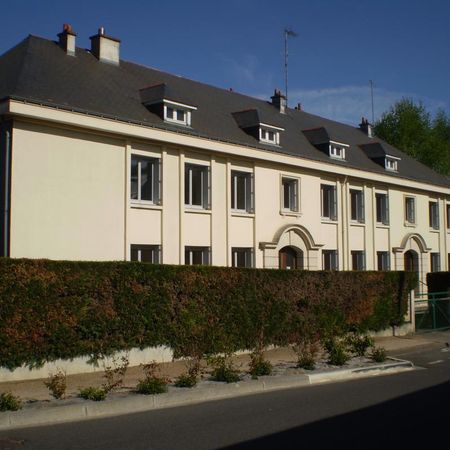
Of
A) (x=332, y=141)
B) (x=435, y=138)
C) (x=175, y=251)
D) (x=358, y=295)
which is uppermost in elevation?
(x=435, y=138)

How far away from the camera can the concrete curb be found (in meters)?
9.09

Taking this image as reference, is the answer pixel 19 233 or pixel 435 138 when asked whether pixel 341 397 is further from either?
pixel 435 138

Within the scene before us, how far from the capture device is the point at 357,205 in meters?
28.9

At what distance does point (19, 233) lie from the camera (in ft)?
53.8

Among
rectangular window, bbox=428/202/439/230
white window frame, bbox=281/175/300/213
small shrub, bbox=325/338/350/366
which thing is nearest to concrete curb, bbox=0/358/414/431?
small shrub, bbox=325/338/350/366

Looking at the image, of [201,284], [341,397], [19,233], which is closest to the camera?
[341,397]

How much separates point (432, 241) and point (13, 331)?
26178 millimetres

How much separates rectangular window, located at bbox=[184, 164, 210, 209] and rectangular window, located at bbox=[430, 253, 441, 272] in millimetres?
17044

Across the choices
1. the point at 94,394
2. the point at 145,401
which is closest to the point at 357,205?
the point at 145,401

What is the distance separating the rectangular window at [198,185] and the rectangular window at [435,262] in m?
17.0

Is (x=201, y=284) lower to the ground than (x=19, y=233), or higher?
lower

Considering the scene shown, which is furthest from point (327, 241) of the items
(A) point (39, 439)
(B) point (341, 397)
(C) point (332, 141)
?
(A) point (39, 439)

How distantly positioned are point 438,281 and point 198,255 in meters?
13.2

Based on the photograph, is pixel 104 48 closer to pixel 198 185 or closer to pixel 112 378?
pixel 198 185
